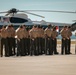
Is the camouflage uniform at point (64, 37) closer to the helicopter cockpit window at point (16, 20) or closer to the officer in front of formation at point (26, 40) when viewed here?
the officer in front of formation at point (26, 40)

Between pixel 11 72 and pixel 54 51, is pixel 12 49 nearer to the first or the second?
pixel 54 51

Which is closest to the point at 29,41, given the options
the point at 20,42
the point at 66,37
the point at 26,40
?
the point at 26,40

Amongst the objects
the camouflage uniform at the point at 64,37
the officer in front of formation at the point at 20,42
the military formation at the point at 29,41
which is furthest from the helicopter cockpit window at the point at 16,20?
the officer in front of formation at the point at 20,42

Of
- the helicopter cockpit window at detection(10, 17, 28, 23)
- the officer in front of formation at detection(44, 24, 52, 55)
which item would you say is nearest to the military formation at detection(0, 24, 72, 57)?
the officer in front of formation at detection(44, 24, 52, 55)

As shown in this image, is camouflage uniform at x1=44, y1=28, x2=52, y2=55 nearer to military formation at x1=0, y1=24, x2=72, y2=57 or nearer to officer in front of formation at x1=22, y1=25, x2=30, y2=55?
military formation at x1=0, y1=24, x2=72, y2=57

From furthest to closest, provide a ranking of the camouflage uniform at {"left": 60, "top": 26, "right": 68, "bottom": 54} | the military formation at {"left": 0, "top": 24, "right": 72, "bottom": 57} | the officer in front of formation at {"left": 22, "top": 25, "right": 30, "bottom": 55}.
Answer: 1. the camouflage uniform at {"left": 60, "top": 26, "right": 68, "bottom": 54}
2. the officer in front of formation at {"left": 22, "top": 25, "right": 30, "bottom": 55}
3. the military formation at {"left": 0, "top": 24, "right": 72, "bottom": 57}

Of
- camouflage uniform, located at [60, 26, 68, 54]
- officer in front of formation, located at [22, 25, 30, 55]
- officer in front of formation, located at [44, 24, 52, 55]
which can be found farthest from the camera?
camouflage uniform, located at [60, 26, 68, 54]

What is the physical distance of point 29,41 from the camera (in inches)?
812

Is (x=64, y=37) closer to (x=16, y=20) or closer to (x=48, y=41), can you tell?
(x=48, y=41)

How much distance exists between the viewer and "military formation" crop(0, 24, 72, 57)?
20.1m

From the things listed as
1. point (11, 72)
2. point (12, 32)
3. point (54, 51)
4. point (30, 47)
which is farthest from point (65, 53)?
point (11, 72)

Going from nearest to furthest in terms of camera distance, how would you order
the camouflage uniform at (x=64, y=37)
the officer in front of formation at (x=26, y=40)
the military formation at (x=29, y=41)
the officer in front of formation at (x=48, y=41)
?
1. the military formation at (x=29, y=41)
2. the officer in front of formation at (x=26, y=40)
3. the officer in front of formation at (x=48, y=41)
4. the camouflage uniform at (x=64, y=37)

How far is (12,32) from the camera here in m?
20.2

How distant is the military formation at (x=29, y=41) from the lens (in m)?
20.1
